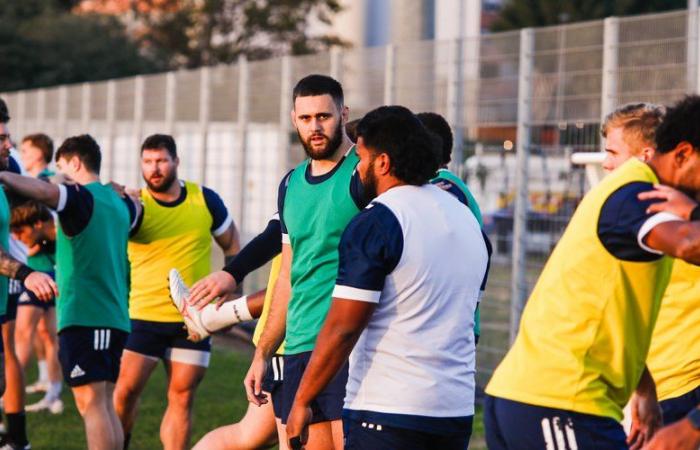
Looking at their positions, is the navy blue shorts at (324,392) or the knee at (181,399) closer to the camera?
the navy blue shorts at (324,392)

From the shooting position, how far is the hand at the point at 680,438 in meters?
4.65

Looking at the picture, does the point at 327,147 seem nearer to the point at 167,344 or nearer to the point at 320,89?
the point at 320,89

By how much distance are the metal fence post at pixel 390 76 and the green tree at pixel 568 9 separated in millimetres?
43954

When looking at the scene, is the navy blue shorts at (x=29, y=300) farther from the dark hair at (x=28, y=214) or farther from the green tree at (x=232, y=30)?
the green tree at (x=232, y=30)

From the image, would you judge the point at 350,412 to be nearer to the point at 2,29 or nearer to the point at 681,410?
the point at 681,410

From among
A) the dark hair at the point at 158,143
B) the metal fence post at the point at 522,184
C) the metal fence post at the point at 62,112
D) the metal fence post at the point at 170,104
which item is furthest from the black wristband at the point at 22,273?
the metal fence post at the point at 62,112

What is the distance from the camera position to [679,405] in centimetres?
666

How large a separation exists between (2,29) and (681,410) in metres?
53.3

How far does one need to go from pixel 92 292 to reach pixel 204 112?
960cm

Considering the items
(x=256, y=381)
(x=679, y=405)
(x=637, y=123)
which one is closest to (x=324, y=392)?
(x=256, y=381)

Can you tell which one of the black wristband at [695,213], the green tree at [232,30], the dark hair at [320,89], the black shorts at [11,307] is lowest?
the black shorts at [11,307]

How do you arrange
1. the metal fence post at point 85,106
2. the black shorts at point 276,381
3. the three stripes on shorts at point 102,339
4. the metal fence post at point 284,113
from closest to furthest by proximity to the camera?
the black shorts at point 276,381 → the three stripes on shorts at point 102,339 → the metal fence post at point 284,113 → the metal fence post at point 85,106

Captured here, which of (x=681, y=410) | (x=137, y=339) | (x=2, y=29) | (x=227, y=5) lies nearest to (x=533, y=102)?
(x=137, y=339)

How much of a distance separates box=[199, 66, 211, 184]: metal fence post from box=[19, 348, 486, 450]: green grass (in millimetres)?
3656
